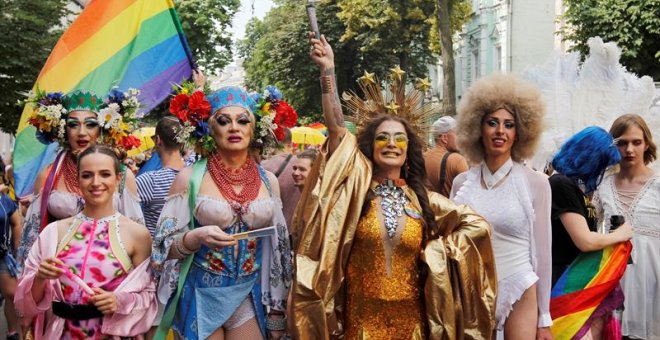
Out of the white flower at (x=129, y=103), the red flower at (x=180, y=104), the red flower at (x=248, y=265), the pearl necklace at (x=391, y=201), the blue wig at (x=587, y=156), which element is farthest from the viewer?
the white flower at (x=129, y=103)

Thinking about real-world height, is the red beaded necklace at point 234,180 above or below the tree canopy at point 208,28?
below

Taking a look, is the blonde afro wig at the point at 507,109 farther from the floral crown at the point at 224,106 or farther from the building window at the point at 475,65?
the building window at the point at 475,65

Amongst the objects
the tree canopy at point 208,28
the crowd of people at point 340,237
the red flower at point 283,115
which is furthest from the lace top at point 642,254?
the tree canopy at point 208,28

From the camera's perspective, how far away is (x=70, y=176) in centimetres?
633

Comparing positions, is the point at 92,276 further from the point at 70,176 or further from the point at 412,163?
the point at 412,163

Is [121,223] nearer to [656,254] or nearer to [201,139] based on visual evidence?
[201,139]

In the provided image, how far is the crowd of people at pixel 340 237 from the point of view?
4805 millimetres

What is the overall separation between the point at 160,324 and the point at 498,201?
2093mm

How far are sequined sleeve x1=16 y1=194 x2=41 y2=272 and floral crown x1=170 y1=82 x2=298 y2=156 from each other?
1.41 m

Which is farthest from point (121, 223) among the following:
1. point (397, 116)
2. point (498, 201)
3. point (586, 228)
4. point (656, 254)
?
point (656, 254)

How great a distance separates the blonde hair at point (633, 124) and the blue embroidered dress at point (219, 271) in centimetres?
285

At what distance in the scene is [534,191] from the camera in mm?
5348

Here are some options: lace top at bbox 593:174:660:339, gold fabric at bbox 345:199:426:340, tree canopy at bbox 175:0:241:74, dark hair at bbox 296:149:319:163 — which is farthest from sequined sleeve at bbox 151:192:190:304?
tree canopy at bbox 175:0:241:74

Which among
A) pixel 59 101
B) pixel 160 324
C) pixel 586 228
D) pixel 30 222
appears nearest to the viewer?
pixel 160 324
